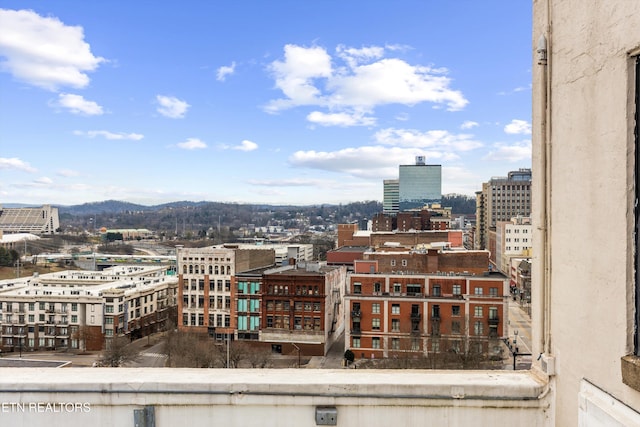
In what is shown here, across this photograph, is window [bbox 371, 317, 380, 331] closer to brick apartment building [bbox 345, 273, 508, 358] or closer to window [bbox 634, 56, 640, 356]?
brick apartment building [bbox 345, 273, 508, 358]

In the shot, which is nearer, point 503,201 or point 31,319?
point 31,319

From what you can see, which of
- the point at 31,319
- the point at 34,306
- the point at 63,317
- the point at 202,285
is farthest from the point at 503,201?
the point at 31,319

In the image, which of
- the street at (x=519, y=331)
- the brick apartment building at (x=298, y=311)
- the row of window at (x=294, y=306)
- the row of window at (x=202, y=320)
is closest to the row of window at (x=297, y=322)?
the brick apartment building at (x=298, y=311)

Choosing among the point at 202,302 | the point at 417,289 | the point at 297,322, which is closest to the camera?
the point at 417,289

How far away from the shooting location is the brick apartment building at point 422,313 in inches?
1277

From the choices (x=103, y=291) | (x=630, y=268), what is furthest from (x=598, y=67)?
(x=103, y=291)

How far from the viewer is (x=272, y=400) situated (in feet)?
9.93

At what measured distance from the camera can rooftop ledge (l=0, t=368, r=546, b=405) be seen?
300 cm

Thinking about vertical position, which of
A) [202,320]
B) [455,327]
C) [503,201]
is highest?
[503,201]

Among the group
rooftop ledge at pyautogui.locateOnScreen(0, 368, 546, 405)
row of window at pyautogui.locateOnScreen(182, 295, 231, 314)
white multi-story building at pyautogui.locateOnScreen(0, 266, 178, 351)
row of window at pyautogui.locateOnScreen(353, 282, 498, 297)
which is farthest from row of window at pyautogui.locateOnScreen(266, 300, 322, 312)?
rooftop ledge at pyautogui.locateOnScreen(0, 368, 546, 405)

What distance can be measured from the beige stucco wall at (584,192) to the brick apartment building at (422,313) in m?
30.1

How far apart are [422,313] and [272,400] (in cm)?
3196

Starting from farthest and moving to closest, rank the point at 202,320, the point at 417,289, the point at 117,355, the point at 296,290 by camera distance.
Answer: the point at 202,320 → the point at 296,290 → the point at 417,289 → the point at 117,355

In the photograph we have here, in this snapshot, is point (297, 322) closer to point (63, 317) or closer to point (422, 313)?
point (422, 313)
